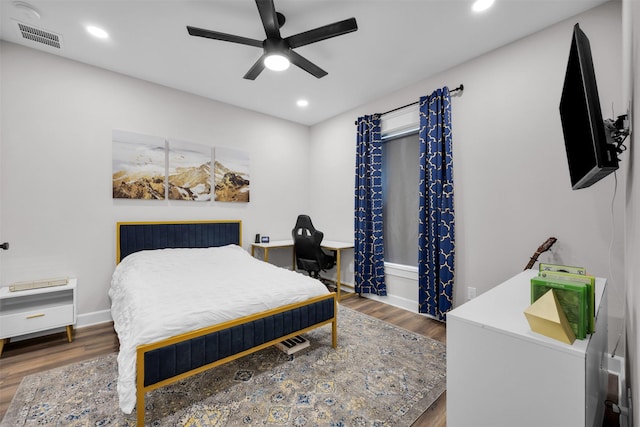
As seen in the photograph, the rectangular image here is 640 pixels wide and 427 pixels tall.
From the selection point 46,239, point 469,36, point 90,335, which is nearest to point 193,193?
point 46,239

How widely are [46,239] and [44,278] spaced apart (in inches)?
15.0

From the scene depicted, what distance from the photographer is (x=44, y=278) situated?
267 centimetres

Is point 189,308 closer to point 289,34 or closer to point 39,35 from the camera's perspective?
point 289,34

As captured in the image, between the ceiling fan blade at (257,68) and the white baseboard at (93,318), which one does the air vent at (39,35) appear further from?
the white baseboard at (93,318)

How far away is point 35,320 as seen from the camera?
2.35m

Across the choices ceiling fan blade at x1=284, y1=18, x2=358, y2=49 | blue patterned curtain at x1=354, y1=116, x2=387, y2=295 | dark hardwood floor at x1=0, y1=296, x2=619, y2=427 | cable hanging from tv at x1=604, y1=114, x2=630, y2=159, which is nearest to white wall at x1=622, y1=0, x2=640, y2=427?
cable hanging from tv at x1=604, y1=114, x2=630, y2=159

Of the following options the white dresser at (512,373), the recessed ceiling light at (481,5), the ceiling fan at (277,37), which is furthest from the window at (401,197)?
the white dresser at (512,373)

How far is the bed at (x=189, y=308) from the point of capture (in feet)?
4.98

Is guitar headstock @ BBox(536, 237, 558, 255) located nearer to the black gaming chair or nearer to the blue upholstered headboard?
the black gaming chair

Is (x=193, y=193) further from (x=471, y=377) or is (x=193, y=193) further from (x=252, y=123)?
(x=471, y=377)

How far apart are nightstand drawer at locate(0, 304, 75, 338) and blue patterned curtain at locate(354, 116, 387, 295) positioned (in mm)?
3172

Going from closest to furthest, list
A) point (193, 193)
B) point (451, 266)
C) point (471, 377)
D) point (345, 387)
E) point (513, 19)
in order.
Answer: point (471, 377) → point (345, 387) → point (513, 19) → point (451, 266) → point (193, 193)

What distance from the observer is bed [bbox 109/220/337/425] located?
1.52 metres

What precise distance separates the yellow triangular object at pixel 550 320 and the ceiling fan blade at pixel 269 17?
2.14 m
